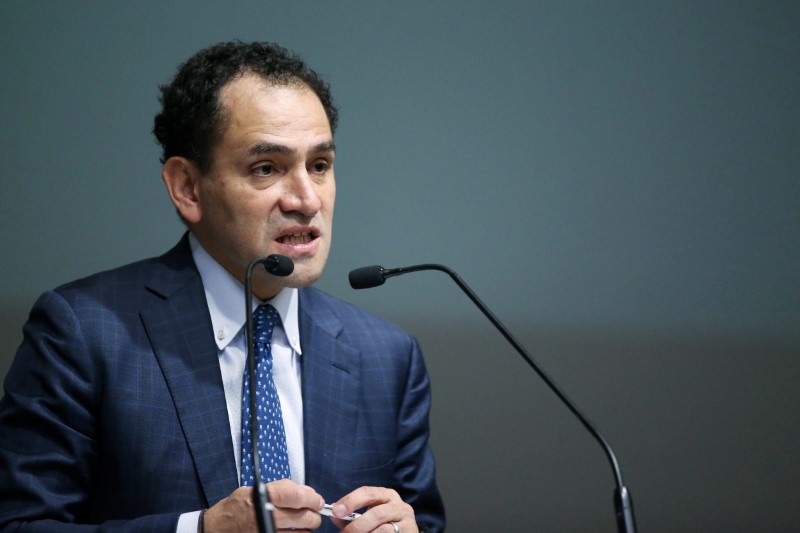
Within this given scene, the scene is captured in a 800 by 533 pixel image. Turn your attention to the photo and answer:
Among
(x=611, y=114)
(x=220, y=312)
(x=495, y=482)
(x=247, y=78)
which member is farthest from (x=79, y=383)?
(x=611, y=114)

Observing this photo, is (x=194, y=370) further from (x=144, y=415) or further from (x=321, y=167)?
(x=321, y=167)

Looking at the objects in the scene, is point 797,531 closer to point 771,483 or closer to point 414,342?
point 771,483

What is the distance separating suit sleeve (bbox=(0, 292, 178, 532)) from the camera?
193 cm

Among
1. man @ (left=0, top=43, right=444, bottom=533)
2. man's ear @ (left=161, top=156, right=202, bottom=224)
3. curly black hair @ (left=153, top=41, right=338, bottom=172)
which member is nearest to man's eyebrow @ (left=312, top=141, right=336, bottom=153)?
man @ (left=0, top=43, right=444, bottom=533)

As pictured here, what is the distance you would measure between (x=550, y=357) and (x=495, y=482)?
1.35ft

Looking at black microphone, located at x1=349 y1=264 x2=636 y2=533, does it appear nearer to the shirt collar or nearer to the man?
the man

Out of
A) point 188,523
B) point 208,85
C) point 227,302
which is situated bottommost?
point 188,523

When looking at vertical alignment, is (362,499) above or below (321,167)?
below

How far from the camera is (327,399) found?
228cm

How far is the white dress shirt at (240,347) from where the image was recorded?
2.18 meters

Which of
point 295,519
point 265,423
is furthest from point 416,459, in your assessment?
point 295,519

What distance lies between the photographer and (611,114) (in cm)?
315

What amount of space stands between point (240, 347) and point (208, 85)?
0.59 meters

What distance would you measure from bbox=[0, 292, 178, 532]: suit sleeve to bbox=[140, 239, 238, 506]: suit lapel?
0.15 meters
